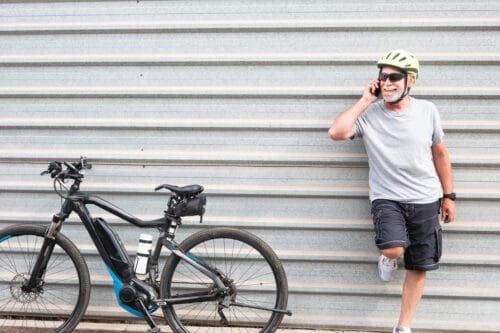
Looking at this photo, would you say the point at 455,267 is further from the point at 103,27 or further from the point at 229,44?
the point at 103,27

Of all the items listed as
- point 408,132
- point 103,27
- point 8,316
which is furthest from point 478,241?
point 8,316

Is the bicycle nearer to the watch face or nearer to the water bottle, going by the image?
the water bottle

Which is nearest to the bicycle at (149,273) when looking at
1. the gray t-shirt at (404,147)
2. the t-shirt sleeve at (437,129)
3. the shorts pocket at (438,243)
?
the gray t-shirt at (404,147)

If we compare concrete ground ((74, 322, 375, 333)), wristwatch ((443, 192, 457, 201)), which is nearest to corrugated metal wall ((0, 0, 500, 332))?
concrete ground ((74, 322, 375, 333))

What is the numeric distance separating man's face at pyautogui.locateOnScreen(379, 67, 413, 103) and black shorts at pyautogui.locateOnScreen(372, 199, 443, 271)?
0.73 meters

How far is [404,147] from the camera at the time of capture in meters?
3.17

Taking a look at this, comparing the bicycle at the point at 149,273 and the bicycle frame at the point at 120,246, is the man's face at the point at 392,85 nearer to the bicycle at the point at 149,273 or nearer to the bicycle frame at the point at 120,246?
the bicycle at the point at 149,273

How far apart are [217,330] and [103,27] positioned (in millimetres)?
2557

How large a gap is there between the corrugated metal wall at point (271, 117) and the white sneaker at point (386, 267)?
0.51ft

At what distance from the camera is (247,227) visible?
3645 millimetres

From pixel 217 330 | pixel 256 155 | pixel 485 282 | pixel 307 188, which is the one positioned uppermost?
pixel 256 155

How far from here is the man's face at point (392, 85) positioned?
309 cm

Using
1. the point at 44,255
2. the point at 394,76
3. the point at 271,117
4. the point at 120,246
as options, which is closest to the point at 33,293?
the point at 44,255

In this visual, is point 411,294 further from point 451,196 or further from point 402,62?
point 402,62
